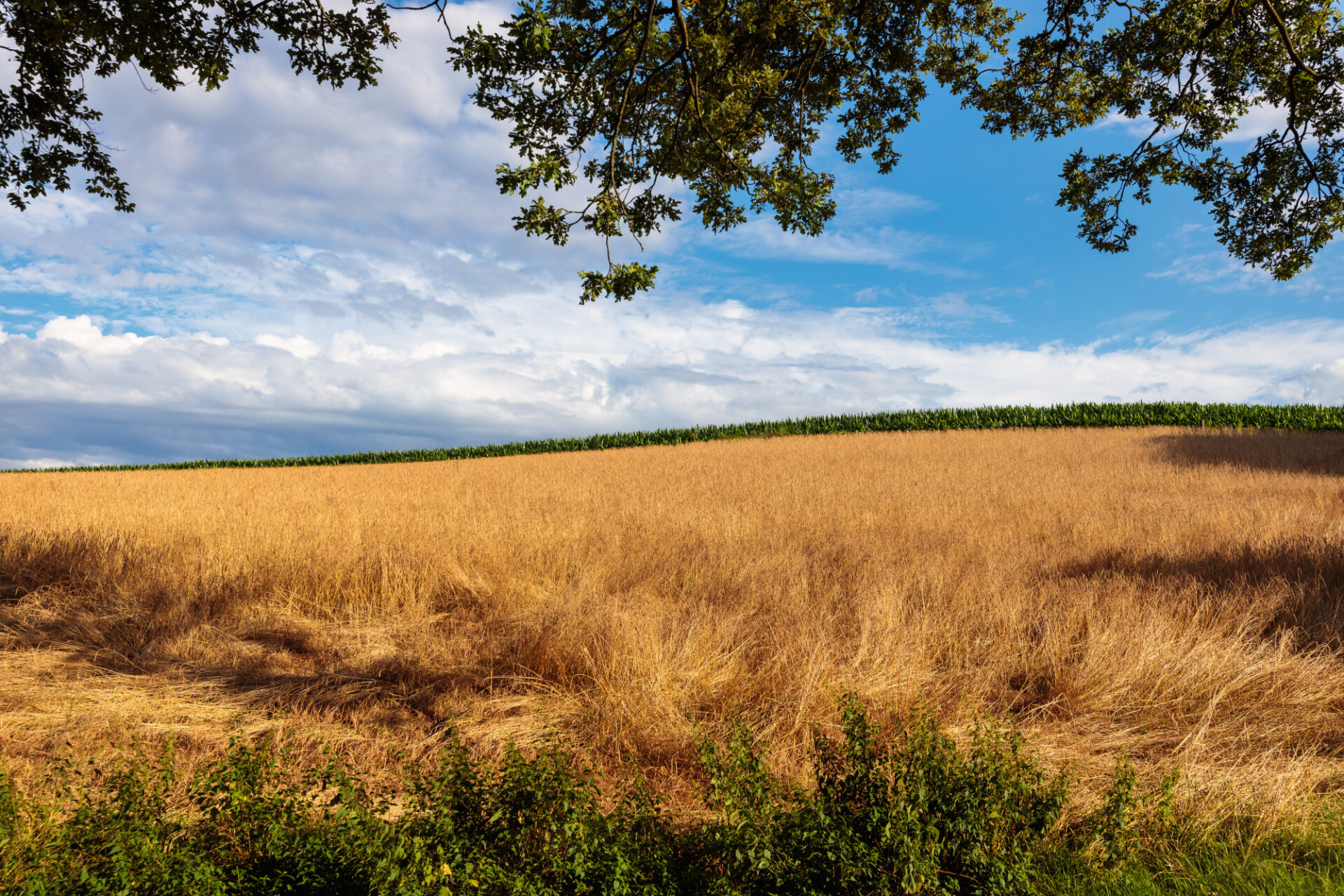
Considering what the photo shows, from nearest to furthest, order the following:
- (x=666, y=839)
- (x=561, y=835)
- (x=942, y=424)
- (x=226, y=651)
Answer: (x=561, y=835)
(x=666, y=839)
(x=226, y=651)
(x=942, y=424)

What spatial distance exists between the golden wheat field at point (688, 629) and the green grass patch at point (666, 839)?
534mm

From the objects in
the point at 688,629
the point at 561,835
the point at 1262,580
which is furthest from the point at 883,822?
the point at 1262,580

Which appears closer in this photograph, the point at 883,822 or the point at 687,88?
the point at 883,822

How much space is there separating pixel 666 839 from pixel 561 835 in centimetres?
51

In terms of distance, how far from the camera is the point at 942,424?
35.9 m

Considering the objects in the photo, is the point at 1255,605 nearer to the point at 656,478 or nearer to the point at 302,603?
the point at 302,603

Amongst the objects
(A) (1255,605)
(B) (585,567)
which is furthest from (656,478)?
(A) (1255,605)

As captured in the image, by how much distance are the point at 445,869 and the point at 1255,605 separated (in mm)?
7522

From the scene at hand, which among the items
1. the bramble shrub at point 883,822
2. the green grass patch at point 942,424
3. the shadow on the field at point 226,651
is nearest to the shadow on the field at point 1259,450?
the green grass patch at point 942,424

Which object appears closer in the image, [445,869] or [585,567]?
[445,869]

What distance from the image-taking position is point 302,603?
7.02m

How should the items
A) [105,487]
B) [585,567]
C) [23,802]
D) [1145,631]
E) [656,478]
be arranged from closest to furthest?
[23,802] < [1145,631] < [585,567] < [656,478] < [105,487]

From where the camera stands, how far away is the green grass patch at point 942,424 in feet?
104

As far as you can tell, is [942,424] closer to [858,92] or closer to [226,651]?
[858,92]
